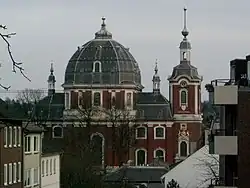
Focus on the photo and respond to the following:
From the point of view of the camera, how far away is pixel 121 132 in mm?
106562

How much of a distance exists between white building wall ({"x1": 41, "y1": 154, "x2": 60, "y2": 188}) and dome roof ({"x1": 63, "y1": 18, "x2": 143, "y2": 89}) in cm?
5237

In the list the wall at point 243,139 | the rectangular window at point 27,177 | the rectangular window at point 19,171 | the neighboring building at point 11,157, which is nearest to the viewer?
the wall at point 243,139

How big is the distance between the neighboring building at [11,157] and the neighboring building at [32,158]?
1.33 metres

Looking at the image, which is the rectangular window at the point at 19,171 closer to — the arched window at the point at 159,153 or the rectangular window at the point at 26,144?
the rectangular window at the point at 26,144

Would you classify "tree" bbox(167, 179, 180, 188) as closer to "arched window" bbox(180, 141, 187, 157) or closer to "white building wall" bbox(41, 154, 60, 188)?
"white building wall" bbox(41, 154, 60, 188)

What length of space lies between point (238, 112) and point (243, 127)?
862 millimetres

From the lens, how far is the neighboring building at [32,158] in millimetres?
53831

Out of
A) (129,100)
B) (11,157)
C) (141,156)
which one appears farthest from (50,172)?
(141,156)

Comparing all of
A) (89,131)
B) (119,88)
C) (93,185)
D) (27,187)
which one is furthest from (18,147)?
(119,88)

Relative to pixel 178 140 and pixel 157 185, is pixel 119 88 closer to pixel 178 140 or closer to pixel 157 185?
pixel 178 140

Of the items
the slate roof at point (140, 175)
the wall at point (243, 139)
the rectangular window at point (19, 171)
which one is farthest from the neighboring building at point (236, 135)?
the slate roof at point (140, 175)

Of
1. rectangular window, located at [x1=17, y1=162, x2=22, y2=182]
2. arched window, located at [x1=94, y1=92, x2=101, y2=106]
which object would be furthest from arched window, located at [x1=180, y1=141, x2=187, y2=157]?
rectangular window, located at [x1=17, y1=162, x2=22, y2=182]

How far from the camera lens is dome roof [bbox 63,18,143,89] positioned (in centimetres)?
11600

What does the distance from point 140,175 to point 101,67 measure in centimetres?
3647
